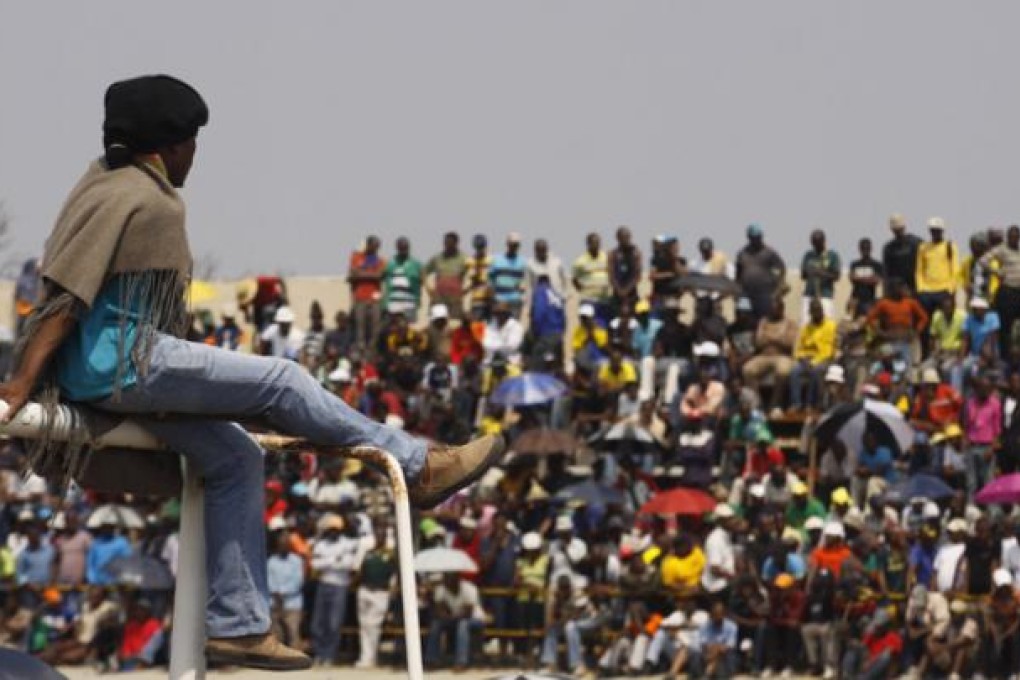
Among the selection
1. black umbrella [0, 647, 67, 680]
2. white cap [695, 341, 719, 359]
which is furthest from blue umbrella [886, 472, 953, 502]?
black umbrella [0, 647, 67, 680]

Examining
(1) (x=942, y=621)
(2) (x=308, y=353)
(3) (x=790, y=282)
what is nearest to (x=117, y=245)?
(1) (x=942, y=621)

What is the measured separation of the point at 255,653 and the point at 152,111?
1.17 meters

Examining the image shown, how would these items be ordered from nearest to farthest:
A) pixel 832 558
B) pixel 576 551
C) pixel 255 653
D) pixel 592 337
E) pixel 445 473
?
pixel 255 653, pixel 445 473, pixel 832 558, pixel 576 551, pixel 592 337

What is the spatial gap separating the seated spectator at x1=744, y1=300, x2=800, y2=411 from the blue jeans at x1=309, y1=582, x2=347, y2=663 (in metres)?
5.56

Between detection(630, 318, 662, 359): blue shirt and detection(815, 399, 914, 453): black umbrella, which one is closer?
detection(815, 399, 914, 453): black umbrella

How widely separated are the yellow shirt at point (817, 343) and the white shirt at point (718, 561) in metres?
4.78

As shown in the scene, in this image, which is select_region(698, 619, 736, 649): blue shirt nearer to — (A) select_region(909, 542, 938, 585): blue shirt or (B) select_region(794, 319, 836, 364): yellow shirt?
(A) select_region(909, 542, 938, 585): blue shirt

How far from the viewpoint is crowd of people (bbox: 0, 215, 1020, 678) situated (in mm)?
22969

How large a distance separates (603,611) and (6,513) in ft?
19.5

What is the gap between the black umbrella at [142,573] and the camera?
23719mm

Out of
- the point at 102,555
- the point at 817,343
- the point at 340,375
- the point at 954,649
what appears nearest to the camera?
the point at 954,649

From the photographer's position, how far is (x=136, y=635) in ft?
77.5

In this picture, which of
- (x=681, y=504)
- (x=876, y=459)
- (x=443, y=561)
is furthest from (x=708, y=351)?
(x=443, y=561)

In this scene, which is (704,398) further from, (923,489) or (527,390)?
(923,489)
